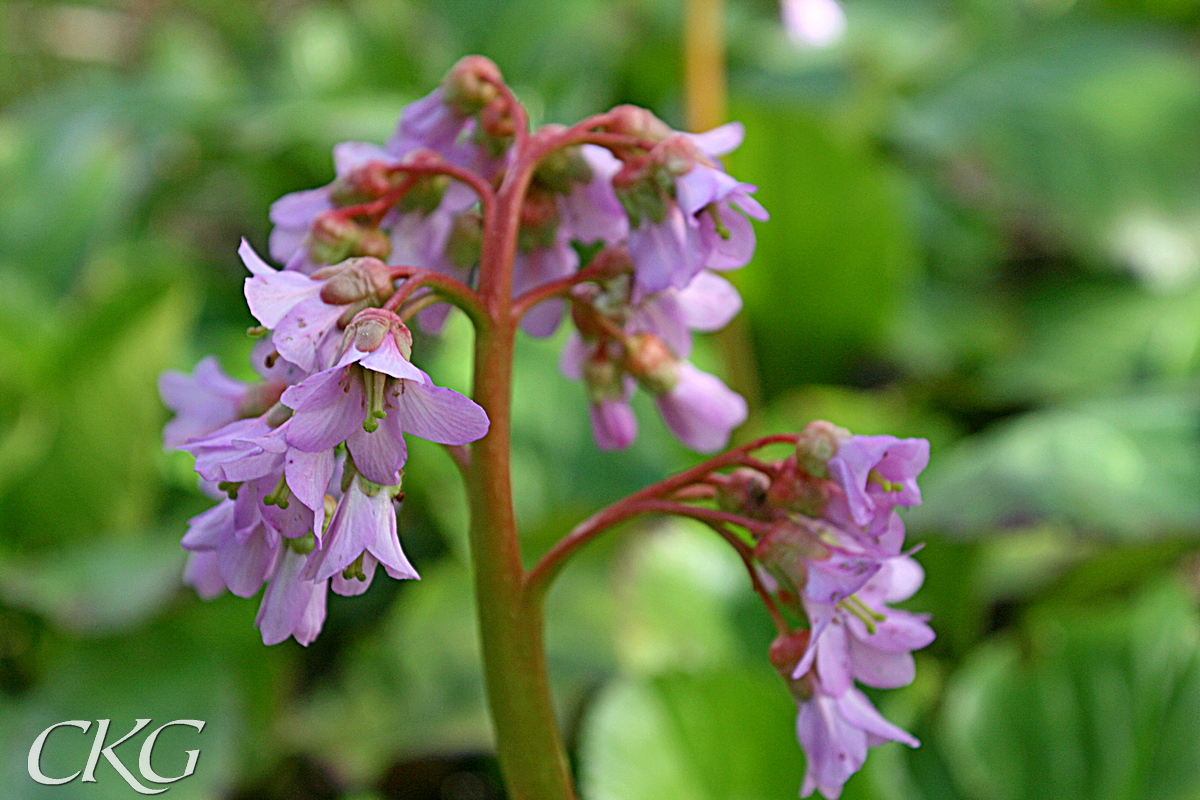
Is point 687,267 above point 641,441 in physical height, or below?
above

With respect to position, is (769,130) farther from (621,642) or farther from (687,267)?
(687,267)

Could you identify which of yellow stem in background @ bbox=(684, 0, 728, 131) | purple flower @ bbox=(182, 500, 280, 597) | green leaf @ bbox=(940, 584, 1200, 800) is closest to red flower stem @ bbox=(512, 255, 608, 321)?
purple flower @ bbox=(182, 500, 280, 597)

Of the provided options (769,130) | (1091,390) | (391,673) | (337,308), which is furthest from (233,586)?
(1091,390)

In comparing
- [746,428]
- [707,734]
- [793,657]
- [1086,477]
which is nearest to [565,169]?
[793,657]

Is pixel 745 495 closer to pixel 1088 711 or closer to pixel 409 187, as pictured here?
pixel 409 187

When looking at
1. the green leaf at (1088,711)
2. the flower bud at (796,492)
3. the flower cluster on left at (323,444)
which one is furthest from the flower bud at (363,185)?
the green leaf at (1088,711)
